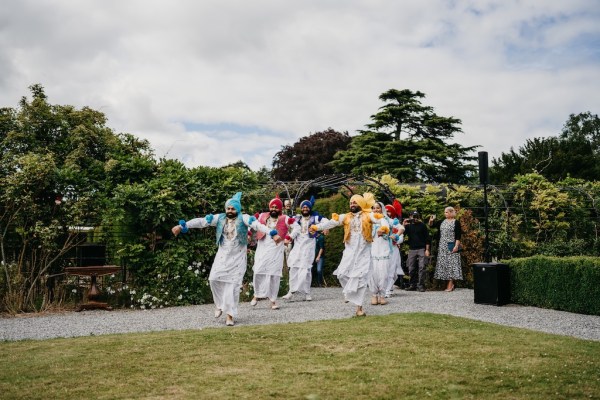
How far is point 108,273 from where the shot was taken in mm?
12445

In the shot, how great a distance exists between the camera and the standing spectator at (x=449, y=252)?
597 inches

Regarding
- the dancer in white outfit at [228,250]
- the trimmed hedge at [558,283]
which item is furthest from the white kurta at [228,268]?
the trimmed hedge at [558,283]

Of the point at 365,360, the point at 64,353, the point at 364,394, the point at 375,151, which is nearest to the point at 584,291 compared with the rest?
the point at 365,360

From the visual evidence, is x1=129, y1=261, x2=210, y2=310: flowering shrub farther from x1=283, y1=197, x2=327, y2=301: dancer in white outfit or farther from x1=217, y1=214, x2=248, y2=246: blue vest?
x1=217, y1=214, x2=248, y2=246: blue vest

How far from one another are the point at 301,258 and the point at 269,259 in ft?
3.57

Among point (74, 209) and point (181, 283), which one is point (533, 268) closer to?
point (181, 283)

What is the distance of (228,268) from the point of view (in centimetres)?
1046

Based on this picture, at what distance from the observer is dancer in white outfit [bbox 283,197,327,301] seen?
1364 centimetres

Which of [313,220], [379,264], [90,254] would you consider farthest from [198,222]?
[379,264]

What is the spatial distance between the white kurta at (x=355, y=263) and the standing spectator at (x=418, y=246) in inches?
168

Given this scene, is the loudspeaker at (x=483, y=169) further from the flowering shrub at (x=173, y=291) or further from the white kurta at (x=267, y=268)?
the flowering shrub at (x=173, y=291)

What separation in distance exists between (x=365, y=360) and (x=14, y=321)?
284 inches

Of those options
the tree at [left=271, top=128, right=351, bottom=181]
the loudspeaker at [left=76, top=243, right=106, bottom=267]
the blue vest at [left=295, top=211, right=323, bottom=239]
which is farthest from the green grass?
the tree at [left=271, top=128, right=351, bottom=181]

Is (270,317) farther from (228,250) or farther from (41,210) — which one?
(41,210)
